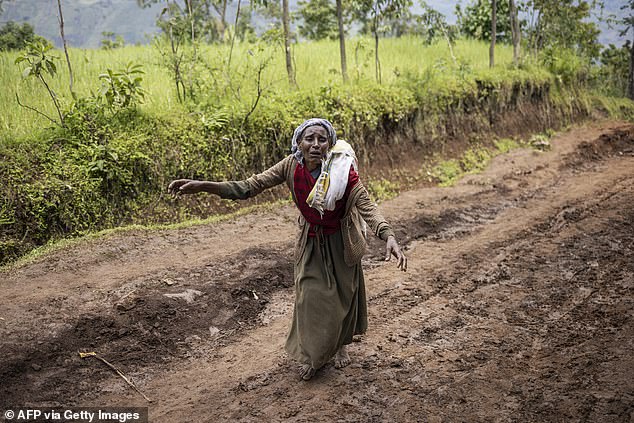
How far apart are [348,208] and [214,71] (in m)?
5.01

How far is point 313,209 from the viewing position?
3596mm

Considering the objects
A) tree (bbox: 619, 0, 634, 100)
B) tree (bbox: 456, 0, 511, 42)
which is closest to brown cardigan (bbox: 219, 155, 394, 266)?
tree (bbox: 456, 0, 511, 42)

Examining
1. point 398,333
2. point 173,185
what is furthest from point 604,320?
point 173,185

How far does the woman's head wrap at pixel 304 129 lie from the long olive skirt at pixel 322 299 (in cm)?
56

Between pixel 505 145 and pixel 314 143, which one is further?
pixel 505 145

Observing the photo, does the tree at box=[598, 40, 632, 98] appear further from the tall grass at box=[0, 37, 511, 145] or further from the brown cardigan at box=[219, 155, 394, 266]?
the brown cardigan at box=[219, 155, 394, 266]

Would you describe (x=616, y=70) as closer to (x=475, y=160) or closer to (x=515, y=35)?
(x=515, y=35)

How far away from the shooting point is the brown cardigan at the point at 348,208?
3.49 metres

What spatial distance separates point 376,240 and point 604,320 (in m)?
2.63

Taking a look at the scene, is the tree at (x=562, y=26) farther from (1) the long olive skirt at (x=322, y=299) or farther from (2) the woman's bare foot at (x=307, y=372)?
(2) the woman's bare foot at (x=307, y=372)

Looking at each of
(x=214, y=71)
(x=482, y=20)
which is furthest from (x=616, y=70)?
(x=214, y=71)

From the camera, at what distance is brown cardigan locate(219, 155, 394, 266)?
137 inches

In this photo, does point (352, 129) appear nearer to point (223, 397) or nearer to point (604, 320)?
point (604, 320)

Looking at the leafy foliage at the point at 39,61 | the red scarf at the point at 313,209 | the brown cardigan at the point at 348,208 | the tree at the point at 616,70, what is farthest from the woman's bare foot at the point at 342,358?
the tree at the point at 616,70
